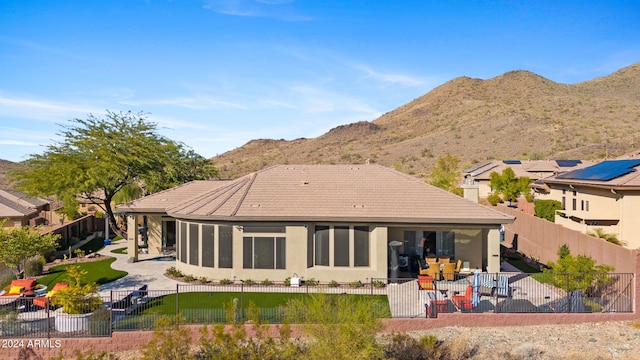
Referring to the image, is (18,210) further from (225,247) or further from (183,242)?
(225,247)

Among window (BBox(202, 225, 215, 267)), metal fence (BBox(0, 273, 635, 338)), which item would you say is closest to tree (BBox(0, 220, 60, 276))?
metal fence (BBox(0, 273, 635, 338))

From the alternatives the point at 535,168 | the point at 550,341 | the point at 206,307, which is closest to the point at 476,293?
the point at 550,341

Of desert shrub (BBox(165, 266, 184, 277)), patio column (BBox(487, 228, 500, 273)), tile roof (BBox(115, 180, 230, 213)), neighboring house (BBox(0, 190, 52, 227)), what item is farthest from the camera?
neighboring house (BBox(0, 190, 52, 227))

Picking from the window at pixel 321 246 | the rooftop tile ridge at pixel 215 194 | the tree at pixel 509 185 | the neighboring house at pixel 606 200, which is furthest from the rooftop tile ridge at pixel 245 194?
the tree at pixel 509 185

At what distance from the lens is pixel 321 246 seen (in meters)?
20.9

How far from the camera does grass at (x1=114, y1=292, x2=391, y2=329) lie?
593 inches

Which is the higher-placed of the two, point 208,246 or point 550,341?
point 208,246

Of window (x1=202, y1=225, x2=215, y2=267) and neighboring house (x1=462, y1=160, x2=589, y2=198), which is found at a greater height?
neighboring house (x1=462, y1=160, x2=589, y2=198)

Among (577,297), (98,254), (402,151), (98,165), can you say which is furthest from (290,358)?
(402,151)

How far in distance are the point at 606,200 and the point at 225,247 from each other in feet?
61.5

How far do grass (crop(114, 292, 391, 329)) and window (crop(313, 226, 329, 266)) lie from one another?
2373 mm

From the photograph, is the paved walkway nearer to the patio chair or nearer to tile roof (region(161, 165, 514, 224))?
tile roof (region(161, 165, 514, 224))

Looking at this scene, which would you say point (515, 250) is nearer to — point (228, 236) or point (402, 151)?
point (228, 236)

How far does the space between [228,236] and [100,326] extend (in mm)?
7101
